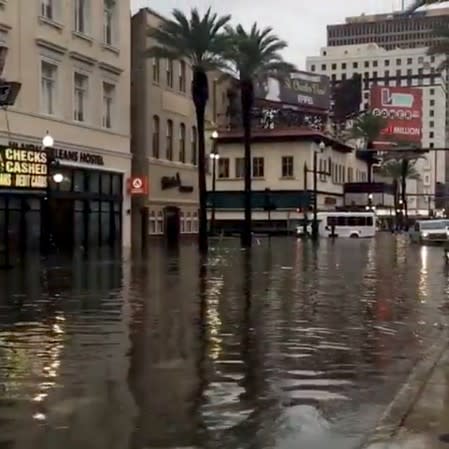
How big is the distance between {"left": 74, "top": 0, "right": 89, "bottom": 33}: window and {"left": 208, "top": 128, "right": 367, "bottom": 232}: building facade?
48066 millimetres

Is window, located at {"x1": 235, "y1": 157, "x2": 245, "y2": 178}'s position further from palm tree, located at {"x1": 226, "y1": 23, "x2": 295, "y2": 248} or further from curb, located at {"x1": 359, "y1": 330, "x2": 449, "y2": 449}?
curb, located at {"x1": 359, "y1": 330, "x2": 449, "y2": 449}

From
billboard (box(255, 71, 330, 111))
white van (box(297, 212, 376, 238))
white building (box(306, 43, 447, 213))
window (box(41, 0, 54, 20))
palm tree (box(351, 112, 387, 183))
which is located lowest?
white van (box(297, 212, 376, 238))

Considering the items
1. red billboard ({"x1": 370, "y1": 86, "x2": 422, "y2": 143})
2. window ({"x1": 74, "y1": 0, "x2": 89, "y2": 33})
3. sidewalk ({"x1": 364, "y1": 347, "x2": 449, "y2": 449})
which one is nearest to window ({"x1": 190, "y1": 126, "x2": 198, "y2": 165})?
window ({"x1": 74, "y1": 0, "x2": 89, "y2": 33})

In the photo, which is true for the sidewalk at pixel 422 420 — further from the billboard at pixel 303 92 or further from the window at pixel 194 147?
the billboard at pixel 303 92

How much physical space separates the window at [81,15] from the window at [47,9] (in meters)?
2.39

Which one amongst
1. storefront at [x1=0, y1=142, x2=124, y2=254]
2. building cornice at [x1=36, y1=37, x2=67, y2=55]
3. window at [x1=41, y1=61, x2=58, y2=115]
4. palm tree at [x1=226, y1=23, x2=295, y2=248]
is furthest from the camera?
palm tree at [x1=226, y1=23, x2=295, y2=248]

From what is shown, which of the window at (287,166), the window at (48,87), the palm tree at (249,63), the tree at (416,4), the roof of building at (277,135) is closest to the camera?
the tree at (416,4)

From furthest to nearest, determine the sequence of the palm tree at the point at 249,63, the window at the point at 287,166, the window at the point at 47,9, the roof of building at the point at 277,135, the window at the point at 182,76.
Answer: the window at the point at 287,166 < the roof of building at the point at 277,135 < the window at the point at 182,76 < the palm tree at the point at 249,63 < the window at the point at 47,9

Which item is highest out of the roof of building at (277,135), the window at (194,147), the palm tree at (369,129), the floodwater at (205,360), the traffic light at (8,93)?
the palm tree at (369,129)

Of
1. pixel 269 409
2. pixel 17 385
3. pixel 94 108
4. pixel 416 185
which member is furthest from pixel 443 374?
pixel 416 185

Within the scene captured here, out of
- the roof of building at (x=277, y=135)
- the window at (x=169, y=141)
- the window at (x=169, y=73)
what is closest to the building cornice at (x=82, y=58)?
the window at (x=169, y=141)

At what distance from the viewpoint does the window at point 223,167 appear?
3819 inches

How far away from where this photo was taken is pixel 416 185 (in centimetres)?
17775

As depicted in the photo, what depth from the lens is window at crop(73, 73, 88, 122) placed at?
4397cm
